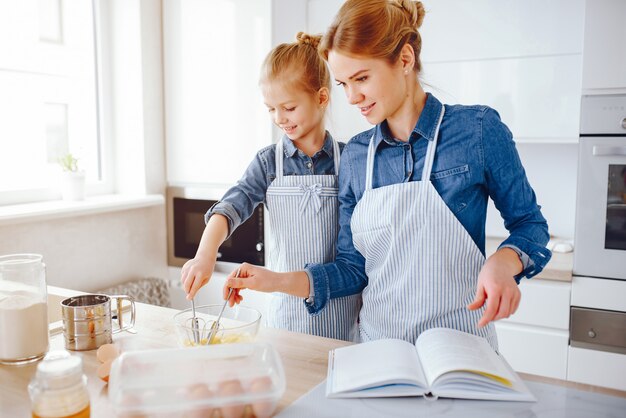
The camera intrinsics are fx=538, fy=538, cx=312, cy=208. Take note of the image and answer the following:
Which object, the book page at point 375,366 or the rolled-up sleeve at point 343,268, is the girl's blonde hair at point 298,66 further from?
the book page at point 375,366

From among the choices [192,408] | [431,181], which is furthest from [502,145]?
[192,408]

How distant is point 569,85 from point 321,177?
1.26 metres

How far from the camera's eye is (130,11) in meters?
2.47

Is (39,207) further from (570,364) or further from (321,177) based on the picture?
(570,364)

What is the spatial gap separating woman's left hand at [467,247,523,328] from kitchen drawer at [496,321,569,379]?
1.29m

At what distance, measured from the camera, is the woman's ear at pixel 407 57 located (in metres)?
1.05

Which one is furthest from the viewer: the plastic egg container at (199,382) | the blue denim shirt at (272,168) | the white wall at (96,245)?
the white wall at (96,245)

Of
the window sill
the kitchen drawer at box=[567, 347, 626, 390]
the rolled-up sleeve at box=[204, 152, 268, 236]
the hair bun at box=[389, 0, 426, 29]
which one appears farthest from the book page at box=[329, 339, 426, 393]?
the window sill

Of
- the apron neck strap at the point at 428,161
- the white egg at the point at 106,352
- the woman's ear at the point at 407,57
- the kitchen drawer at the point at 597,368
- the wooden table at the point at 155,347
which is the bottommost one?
the kitchen drawer at the point at 597,368

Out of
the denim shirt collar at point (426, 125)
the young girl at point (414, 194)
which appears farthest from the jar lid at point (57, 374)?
the denim shirt collar at point (426, 125)

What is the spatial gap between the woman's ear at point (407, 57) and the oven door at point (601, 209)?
1.12 m

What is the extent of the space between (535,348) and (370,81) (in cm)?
143

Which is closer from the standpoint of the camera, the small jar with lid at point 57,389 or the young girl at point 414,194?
the small jar with lid at point 57,389

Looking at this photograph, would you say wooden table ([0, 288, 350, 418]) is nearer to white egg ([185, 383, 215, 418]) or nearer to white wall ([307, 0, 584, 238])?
white egg ([185, 383, 215, 418])
